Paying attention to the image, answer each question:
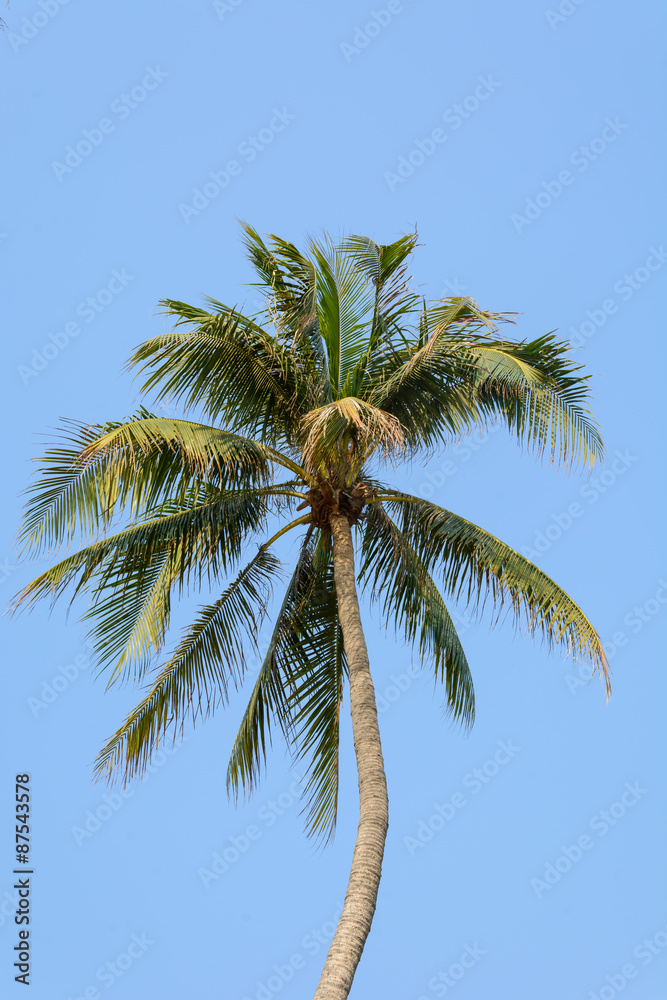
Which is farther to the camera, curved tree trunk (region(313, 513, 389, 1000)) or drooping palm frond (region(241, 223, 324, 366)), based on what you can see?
Answer: drooping palm frond (region(241, 223, 324, 366))

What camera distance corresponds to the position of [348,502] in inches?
470

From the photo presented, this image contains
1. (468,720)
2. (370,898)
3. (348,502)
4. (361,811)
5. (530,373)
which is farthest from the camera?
(468,720)

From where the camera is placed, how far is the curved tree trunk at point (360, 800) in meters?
8.82

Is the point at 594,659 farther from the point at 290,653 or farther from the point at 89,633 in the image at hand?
the point at 89,633

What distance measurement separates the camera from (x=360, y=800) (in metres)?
10.1

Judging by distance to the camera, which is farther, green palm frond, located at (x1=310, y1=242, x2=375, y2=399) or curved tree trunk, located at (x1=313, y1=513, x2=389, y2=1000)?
green palm frond, located at (x1=310, y1=242, x2=375, y2=399)

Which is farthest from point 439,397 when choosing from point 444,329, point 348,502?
point 348,502

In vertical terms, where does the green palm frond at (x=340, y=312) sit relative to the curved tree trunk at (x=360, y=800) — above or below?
above

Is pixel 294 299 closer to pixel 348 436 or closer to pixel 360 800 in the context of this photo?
pixel 348 436

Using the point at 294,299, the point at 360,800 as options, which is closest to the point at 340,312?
the point at 294,299

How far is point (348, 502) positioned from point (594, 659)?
9.28ft

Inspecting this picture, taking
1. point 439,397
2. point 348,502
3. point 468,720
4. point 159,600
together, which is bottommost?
point 159,600

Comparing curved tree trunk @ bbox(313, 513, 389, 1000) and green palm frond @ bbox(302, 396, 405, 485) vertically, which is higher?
green palm frond @ bbox(302, 396, 405, 485)

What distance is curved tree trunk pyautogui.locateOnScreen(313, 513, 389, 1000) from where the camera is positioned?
8820mm
